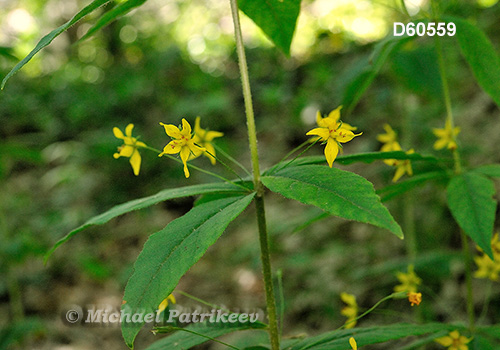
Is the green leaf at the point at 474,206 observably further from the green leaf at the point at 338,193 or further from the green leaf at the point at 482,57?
the green leaf at the point at 338,193

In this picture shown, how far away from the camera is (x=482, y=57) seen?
1.34m

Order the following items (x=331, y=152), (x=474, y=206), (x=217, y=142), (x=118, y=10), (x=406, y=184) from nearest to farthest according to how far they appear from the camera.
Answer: (x=331, y=152), (x=118, y=10), (x=474, y=206), (x=406, y=184), (x=217, y=142)

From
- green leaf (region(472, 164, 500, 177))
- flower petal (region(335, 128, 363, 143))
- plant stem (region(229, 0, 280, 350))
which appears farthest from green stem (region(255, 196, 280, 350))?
green leaf (region(472, 164, 500, 177))

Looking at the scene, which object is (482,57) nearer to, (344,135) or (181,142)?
(344,135)

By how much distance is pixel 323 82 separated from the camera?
4.85m

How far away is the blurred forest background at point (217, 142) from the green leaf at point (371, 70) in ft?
0.89

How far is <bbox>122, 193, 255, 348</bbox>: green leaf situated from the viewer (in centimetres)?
78

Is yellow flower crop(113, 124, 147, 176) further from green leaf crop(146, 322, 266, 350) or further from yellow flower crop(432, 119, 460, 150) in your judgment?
yellow flower crop(432, 119, 460, 150)

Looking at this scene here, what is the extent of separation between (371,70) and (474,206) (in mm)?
561

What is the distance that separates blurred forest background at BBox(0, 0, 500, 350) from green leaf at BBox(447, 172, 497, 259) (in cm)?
26

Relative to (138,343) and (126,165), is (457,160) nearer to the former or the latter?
(138,343)

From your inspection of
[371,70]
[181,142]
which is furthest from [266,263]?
[371,70]

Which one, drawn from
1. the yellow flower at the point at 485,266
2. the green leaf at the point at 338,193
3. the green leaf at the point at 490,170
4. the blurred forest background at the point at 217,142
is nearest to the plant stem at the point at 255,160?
the green leaf at the point at 338,193

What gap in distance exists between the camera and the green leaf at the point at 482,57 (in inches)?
51.8
